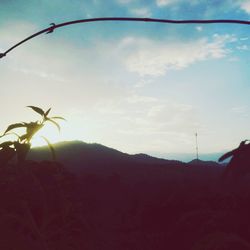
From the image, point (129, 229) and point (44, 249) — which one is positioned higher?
point (44, 249)

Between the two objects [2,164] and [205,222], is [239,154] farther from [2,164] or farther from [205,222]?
[2,164]

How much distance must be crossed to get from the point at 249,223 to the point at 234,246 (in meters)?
0.29

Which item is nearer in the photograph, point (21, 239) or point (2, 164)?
point (21, 239)

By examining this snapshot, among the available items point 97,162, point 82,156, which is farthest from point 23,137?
point 82,156

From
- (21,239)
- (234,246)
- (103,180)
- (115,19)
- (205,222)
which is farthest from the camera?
(103,180)

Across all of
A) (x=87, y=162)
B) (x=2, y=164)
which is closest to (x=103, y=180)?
(x=2, y=164)

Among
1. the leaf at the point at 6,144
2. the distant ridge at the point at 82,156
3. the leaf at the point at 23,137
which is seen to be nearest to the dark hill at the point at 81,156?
the distant ridge at the point at 82,156

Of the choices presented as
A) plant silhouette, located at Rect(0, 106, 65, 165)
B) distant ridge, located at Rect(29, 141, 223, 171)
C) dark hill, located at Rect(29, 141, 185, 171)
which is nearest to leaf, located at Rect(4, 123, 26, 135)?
plant silhouette, located at Rect(0, 106, 65, 165)

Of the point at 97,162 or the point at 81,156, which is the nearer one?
the point at 97,162

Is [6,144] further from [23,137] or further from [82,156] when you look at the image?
[82,156]

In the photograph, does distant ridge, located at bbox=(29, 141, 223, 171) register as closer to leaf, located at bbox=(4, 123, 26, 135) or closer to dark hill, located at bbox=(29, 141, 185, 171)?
dark hill, located at bbox=(29, 141, 185, 171)

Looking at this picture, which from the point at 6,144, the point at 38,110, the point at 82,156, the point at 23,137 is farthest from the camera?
the point at 82,156

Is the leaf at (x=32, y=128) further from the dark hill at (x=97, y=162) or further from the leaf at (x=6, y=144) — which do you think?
the dark hill at (x=97, y=162)

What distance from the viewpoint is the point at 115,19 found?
1.34 m
